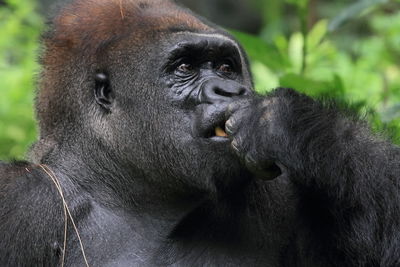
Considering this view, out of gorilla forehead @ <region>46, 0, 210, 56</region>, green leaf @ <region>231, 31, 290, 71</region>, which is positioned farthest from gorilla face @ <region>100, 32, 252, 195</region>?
green leaf @ <region>231, 31, 290, 71</region>

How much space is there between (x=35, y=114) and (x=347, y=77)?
3.43 meters

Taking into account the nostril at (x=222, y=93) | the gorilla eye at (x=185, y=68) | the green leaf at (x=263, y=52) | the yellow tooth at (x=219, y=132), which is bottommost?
the green leaf at (x=263, y=52)

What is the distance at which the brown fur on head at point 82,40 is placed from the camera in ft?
14.2

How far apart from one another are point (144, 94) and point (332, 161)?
1002 millimetres

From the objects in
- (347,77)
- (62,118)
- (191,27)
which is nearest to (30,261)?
(62,118)

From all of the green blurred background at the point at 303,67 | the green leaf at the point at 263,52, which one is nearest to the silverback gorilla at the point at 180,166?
the green blurred background at the point at 303,67

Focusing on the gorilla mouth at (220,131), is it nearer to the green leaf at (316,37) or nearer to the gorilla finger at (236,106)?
the gorilla finger at (236,106)

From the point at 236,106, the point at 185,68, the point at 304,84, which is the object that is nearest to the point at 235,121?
the point at 236,106

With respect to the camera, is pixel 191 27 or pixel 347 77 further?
pixel 347 77

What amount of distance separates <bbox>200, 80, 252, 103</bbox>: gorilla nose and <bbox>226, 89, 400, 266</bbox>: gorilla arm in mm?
130

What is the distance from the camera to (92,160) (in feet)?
14.1

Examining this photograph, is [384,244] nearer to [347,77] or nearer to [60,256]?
[60,256]

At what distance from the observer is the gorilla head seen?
158 inches

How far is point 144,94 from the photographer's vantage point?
422cm
